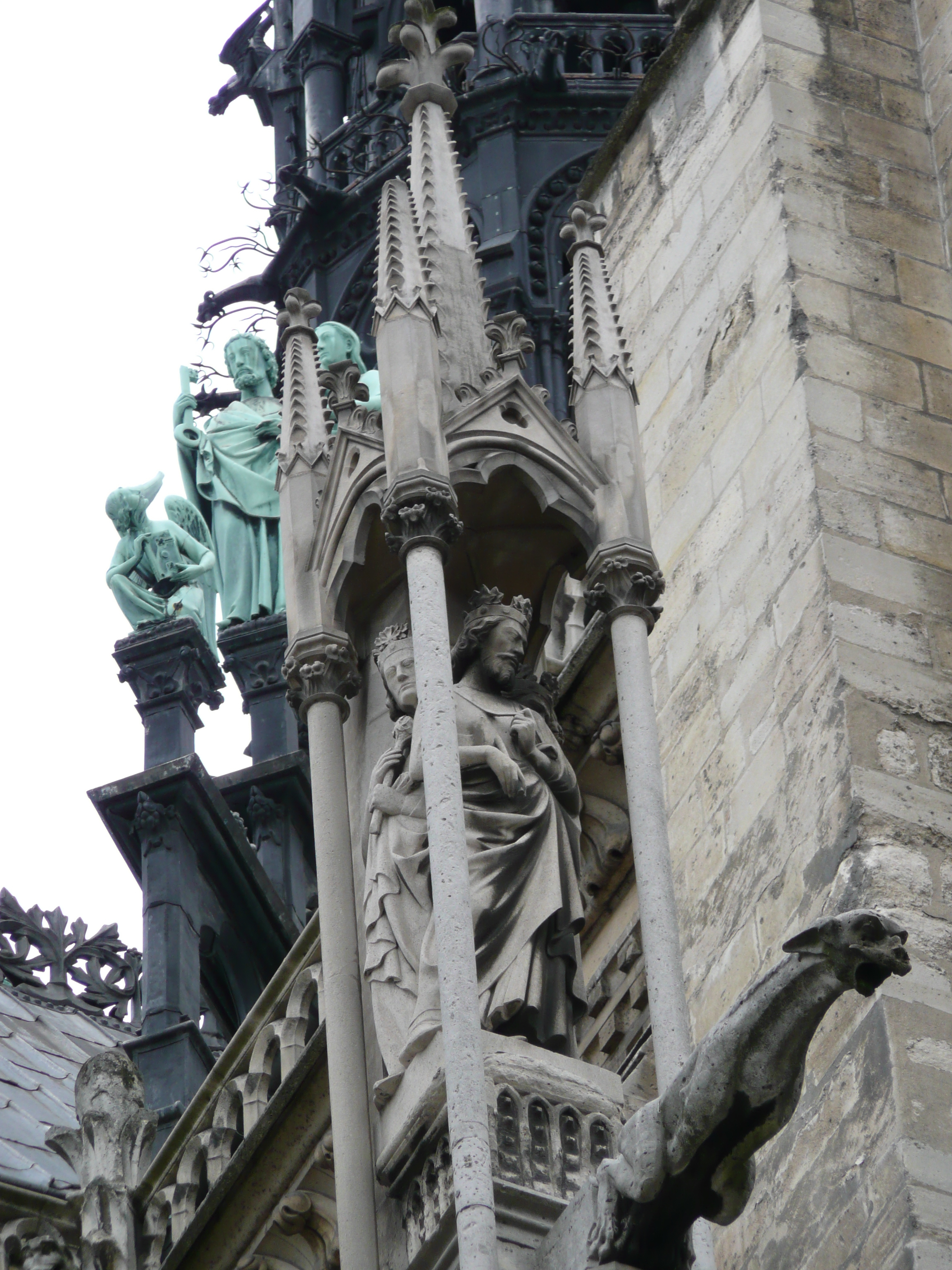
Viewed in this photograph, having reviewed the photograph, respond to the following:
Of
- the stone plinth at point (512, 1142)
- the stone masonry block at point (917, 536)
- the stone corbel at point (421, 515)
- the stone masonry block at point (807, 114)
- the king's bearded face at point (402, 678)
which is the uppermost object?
the stone masonry block at point (807, 114)

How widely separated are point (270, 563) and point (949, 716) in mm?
10474

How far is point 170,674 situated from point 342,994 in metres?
9.76

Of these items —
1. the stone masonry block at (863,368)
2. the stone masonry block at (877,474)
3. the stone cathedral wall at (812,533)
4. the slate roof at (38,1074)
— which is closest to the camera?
the stone cathedral wall at (812,533)

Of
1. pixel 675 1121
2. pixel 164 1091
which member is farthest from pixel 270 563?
pixel 675 1121

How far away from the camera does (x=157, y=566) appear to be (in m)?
19.6

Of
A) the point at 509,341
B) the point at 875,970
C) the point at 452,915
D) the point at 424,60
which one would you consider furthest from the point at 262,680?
the point at 875,970

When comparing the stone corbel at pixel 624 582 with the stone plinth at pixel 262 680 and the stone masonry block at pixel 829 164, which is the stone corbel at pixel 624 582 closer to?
the stone masonry block at pixel 829 164

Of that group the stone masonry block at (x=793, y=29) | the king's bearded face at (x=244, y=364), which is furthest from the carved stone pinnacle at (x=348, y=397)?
the king's bearded face at (x=244, y=364)

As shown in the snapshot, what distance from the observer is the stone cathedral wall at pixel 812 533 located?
913cm

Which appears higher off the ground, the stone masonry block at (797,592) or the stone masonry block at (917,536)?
the stone masonry block at (917,536)

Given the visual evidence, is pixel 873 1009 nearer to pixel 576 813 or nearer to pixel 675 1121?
pixel 576 813

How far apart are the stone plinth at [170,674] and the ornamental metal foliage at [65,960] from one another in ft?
6.16

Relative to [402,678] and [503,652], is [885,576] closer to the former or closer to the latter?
[503,652]

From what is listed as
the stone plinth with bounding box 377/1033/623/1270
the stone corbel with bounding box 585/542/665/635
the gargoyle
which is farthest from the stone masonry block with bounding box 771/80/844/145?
the gargoyle
